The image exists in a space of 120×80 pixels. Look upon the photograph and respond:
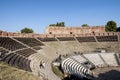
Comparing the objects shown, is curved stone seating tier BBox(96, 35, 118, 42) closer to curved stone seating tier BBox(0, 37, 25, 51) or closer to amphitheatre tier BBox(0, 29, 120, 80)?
amphitheatre tier BBox(0, 29, 120, 80)

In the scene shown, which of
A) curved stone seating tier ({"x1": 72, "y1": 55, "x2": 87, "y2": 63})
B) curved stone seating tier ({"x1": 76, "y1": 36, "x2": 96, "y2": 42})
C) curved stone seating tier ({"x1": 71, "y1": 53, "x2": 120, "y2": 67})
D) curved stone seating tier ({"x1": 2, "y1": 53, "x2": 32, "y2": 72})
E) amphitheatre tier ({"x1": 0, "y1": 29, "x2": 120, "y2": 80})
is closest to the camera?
curved stone seating tier ({"x1": 2, "y1": 53, "x2": 32, "y2": 72})

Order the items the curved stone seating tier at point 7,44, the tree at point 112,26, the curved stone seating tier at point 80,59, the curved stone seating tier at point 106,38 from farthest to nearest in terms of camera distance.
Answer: the tree at point 112,26, the curved stone seating tier at point 106,38, the curved stone seating tier at point 80,59, the curved stone seating tier at point 7,44

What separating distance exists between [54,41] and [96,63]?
1363cm

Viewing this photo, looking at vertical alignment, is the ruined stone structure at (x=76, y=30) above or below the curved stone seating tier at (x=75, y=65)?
above

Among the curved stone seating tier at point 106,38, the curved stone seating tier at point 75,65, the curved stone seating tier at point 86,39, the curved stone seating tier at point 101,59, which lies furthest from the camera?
the curved stone seating tier at point 86,39

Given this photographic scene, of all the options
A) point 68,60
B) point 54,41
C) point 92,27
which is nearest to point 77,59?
point 68,60

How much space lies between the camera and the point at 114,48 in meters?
52.9

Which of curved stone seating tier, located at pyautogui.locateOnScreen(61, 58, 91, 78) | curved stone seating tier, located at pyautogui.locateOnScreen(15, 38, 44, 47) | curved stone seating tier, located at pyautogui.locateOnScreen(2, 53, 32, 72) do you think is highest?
curved stone seating tier, located at pyautogui.locateOnScreen(15, 38, 44, 47)

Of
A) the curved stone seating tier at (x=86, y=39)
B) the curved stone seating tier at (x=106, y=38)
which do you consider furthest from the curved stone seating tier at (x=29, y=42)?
the curved stone seating tier at (x=106, y=38)

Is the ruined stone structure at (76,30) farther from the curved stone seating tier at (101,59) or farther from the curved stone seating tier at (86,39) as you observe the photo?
the curved stone seating tier at (101,59)

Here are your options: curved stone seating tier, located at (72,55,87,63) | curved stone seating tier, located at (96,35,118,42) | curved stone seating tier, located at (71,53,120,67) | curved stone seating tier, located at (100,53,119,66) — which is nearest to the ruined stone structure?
curved stone seating tier, located at (96,35,118,42)

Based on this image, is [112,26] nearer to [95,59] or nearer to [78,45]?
[78,45]

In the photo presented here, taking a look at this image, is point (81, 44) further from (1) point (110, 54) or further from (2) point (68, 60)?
(2) point (68, 60)

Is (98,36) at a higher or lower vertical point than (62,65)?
higher
